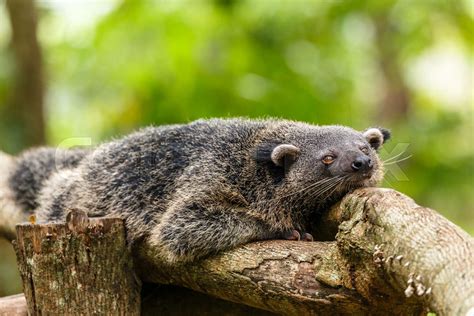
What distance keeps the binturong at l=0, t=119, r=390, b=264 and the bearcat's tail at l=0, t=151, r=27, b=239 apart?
955 millimetres

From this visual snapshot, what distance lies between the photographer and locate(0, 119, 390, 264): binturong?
17.6ft

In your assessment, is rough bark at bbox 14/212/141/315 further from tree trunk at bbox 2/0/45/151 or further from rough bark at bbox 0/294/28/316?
tree trunk at bbox 2/0/45/151

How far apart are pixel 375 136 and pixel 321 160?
24.8 inches

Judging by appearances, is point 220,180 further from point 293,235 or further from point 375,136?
point 375,136

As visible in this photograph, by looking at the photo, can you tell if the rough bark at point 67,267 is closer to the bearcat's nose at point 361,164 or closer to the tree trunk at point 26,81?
the bearcat's nose at point 361,164

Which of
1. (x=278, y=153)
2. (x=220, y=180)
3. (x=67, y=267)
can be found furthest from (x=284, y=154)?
(x=67, y=267)

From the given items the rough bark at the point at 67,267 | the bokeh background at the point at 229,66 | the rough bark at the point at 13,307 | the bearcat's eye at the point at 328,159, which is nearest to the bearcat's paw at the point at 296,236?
the bearcat's eye at the point at 328,159

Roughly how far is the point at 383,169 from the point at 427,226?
216 centimetres

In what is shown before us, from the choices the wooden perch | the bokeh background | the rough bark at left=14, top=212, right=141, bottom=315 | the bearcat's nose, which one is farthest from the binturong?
Answer: the bokeh background

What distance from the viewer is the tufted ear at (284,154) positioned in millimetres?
5641

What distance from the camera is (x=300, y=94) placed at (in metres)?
12.6

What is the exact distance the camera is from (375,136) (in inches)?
232

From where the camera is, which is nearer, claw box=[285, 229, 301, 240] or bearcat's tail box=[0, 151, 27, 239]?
claw box=[285, 229, 301, 240]

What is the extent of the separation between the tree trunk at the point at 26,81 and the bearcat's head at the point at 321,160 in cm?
736
